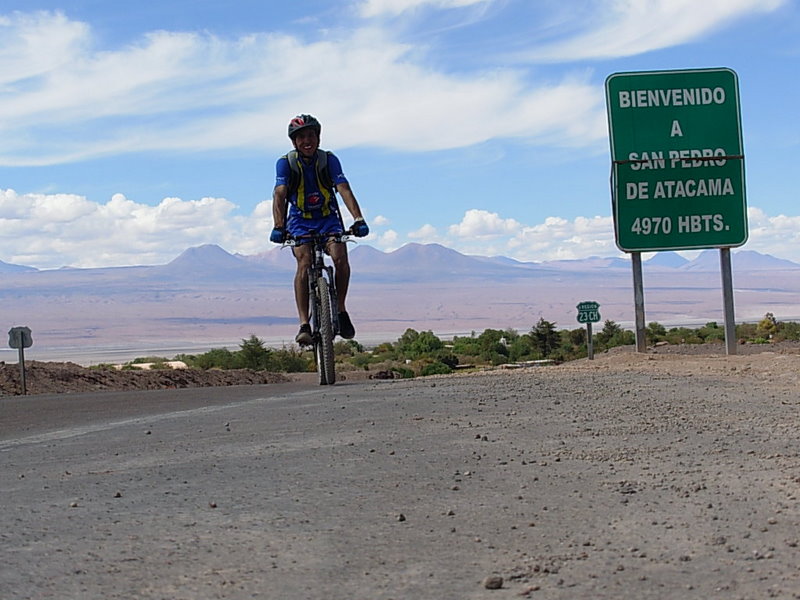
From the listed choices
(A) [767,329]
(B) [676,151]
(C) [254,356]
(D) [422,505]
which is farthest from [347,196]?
(A) [767,329]

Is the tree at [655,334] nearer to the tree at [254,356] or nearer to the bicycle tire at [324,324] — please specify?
the tree at [254,356]

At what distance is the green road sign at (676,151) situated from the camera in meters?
15.6

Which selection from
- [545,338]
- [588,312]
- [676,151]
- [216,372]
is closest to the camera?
[676,151]

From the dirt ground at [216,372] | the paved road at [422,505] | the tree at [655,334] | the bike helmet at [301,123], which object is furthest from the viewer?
the tree at [655,334]

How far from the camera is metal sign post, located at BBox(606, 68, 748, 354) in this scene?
1559 cm

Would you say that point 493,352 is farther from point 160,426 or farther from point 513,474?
point 513,474

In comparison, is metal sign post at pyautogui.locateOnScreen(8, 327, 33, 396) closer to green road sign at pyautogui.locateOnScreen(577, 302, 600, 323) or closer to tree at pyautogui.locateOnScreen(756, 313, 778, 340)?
green road sign at pyautogui.locateOnScreen(577, 302, 600, 323)

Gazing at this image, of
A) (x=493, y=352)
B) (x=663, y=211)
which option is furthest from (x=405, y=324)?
(x=663, y=211)

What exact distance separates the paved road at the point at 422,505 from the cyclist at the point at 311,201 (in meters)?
3.71

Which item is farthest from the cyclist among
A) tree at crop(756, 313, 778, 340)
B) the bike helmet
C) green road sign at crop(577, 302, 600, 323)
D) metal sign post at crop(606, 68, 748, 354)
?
tree at crop(756, 313, 778, 340)

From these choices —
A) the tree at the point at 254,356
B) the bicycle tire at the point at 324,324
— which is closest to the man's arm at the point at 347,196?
the bicycle tire at the point at 324,324

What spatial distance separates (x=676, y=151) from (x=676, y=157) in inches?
3.2

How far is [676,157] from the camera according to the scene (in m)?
15.6

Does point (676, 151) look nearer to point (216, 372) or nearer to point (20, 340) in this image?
point (20, 340)
